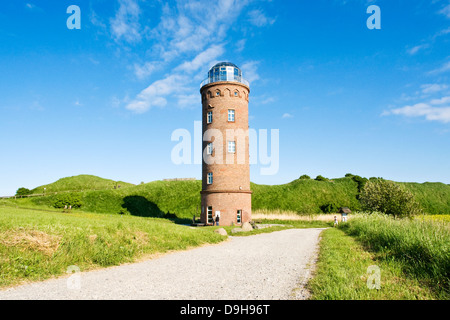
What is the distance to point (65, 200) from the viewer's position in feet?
135

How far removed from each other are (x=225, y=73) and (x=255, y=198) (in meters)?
28.8

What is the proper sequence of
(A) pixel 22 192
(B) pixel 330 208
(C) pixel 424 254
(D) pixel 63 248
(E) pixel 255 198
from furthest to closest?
(A) pixel 22 192, (E) pixel 255 198, (B) pixel 330 208, (D) pixel 63 248, (C) pixel 424 254

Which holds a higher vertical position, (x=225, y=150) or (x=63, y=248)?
(x=225, y=150)

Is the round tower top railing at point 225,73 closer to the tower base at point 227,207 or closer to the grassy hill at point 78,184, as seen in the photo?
the tower base at point 227,207

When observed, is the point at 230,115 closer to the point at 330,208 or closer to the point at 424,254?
the point at 424,254

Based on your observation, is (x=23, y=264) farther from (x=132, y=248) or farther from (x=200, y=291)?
(x=200, y=291)

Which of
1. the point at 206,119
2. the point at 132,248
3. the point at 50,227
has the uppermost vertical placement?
the point at 206,119

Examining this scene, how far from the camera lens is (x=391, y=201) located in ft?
97.4

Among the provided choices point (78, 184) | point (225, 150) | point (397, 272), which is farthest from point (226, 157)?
point (78, 184)

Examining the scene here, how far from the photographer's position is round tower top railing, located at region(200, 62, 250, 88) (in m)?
29.8

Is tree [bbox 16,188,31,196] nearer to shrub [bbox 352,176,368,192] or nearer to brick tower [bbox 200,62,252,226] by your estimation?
brick tower [bbox 200,62,252,226]
